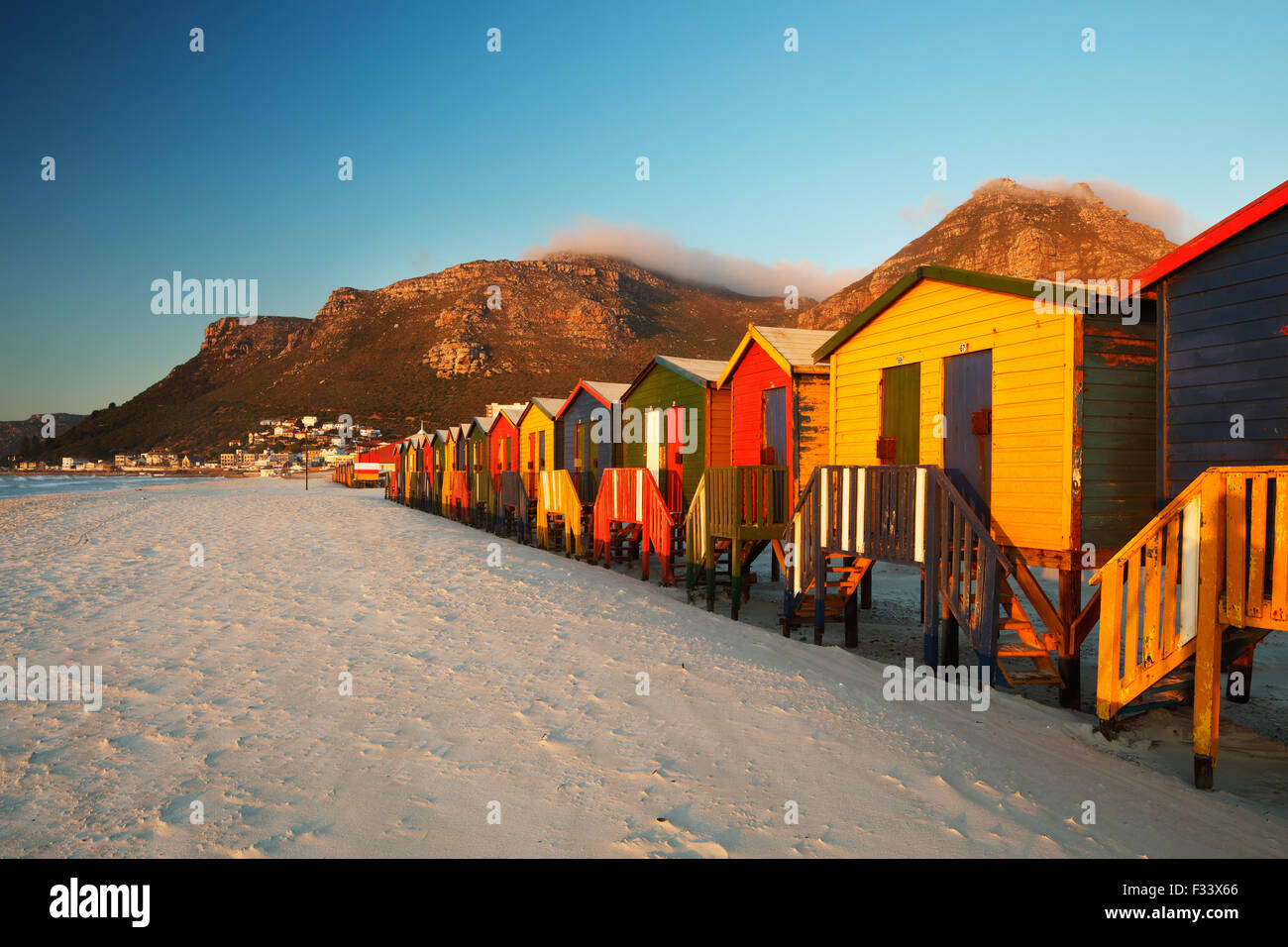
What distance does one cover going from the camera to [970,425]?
941cm

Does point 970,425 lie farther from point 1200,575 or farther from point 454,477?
point 454,477

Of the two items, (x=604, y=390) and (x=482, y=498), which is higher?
(x=604, y=390)

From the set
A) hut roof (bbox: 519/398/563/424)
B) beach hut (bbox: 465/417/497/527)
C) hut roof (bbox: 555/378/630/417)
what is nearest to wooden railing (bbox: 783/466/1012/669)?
hut roof (bbox: 555/378/630/417)

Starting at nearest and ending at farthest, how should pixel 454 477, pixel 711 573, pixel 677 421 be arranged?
pixel 711 573
pixel 677 421
pixel 454 477

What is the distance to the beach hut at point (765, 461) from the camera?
42.3 ft

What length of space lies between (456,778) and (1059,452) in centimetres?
720

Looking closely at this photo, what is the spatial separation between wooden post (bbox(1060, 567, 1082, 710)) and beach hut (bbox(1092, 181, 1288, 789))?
31.4 inches

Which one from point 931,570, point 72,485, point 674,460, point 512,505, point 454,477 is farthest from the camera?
point 72,485

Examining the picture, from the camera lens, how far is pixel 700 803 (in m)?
4.88

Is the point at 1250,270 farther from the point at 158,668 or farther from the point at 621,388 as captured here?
the point at 621,388

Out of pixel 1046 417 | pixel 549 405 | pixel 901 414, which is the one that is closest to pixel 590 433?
pixel 549 405

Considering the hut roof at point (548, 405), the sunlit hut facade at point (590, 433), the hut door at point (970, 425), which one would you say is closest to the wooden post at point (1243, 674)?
the hut door at point (970, 425)

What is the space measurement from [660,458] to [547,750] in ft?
45.1
